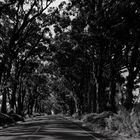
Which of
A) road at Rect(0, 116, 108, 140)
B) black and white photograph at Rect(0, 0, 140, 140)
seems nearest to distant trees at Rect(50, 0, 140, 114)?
black and white photograph at Rect(0, 0, 140, 140)

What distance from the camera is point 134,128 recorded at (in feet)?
52.5

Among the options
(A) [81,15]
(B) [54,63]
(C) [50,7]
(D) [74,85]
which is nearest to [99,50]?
(A) [81,15]

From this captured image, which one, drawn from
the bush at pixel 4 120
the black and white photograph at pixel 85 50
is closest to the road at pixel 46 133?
the black and white photograph at pixel 85 50

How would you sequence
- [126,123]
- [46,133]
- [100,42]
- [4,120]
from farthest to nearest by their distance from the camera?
1. [4,120]
2. [100,42]
3. [46,133]
4. [126,123]

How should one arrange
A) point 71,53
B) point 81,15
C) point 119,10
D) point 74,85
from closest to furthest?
point 119,10
point 81,15
point 71,53
point 74,85

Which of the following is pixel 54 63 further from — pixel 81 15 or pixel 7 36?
pixel 81 15

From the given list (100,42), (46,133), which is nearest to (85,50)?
(100,42)

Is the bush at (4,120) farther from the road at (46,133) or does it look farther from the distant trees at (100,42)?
the distant trees at (100,42)

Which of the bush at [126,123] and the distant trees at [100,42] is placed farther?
the distant trees at [100,42]

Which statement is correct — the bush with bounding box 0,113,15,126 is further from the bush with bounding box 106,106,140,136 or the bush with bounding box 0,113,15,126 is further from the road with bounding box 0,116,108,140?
the bush with bounding box 106,106,140,136

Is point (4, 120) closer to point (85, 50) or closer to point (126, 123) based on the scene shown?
point (85, 50)

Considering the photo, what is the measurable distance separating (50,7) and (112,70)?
8.65 m

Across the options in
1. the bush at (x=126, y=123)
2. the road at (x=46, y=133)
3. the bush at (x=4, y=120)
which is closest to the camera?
the bush at (x=126, y=123)

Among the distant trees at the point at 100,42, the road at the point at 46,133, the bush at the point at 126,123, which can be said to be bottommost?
the road at the point at 46,133
